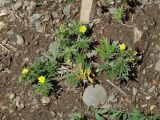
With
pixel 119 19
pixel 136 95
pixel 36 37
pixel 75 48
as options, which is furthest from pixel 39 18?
pixel 136 95

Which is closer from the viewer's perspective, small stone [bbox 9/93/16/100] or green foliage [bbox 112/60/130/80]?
Result: green foliage [bbox 112/60/130/80]

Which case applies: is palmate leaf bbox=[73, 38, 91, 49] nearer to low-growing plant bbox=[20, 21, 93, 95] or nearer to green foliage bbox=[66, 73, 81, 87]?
low-growing plant bbox=[20, 21, 93, 95]

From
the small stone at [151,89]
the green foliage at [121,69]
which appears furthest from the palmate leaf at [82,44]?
the small stone at [151,89]

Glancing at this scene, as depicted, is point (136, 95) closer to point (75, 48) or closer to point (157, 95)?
point (157, 95)

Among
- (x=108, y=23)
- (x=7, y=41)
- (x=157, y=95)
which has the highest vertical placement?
(x=108, y=23)

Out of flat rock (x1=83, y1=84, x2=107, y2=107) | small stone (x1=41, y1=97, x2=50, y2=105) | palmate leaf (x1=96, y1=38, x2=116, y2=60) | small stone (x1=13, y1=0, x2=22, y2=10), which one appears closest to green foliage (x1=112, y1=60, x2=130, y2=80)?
palmate leaf (x1=96, y1=38, x2=116, y2=60)

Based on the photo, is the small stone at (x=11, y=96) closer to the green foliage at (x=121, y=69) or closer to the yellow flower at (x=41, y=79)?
the yellow flower at (x=41, y=79)
